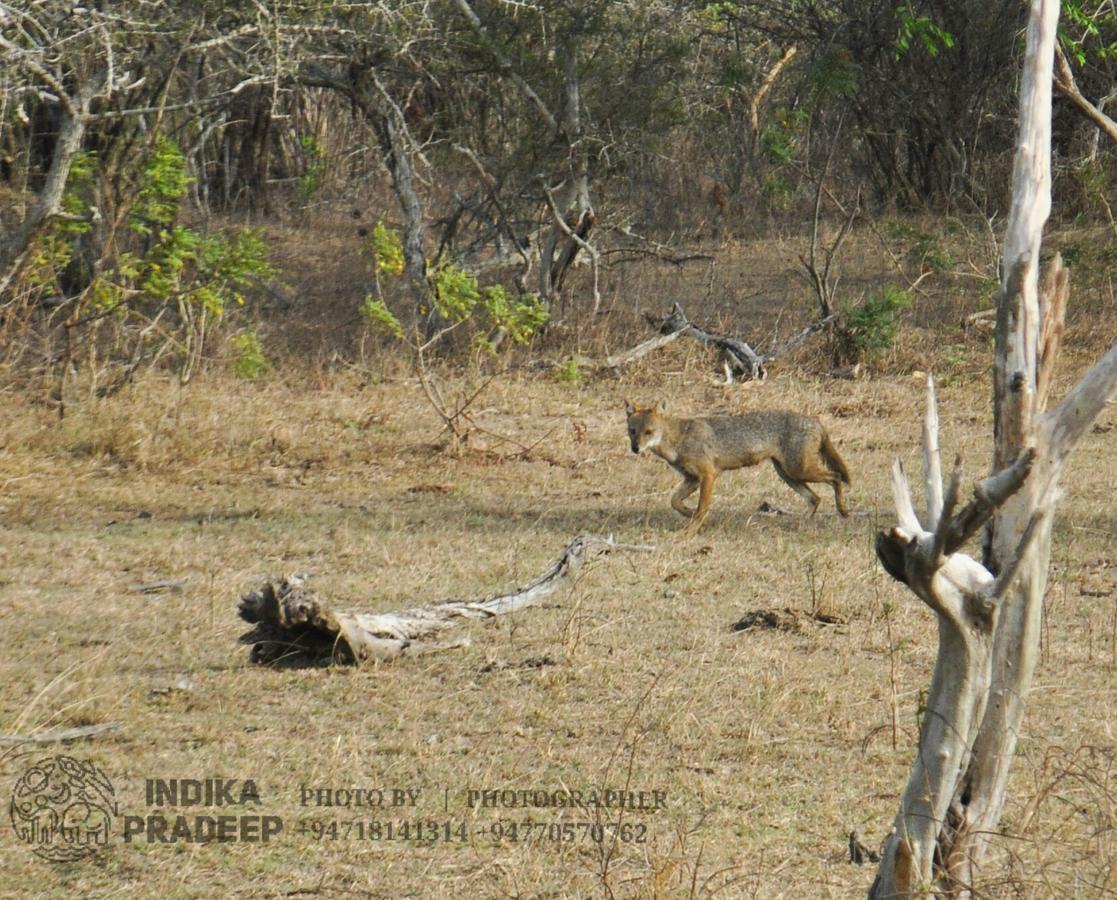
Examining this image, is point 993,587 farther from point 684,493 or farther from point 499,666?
point 684,493

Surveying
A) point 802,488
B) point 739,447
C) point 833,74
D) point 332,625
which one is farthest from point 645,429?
point 833,74

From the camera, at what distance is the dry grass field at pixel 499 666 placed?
4867 mm

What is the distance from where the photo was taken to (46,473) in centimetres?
1105

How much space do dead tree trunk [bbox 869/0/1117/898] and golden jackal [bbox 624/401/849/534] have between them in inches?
244

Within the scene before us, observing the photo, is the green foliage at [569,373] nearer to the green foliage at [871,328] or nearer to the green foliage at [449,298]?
the green foliage at [449,298]

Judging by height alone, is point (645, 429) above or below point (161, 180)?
below

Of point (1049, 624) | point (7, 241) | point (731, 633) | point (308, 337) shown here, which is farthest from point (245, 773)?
point (308, 337)

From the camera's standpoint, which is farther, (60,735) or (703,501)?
(703,501)

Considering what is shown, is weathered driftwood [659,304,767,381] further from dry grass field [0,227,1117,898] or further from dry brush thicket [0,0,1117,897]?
dry grass field [0,227,1117,898]

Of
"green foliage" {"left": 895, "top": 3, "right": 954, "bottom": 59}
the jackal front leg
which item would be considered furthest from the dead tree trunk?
"green foliage" {"left": 895, "top": 3, "right": 954, "bottom": 59}

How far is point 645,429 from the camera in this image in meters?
10.8

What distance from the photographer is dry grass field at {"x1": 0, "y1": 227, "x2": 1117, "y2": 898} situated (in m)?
4.87

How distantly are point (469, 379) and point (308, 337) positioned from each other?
3.71 m

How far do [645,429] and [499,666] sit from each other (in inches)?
164
